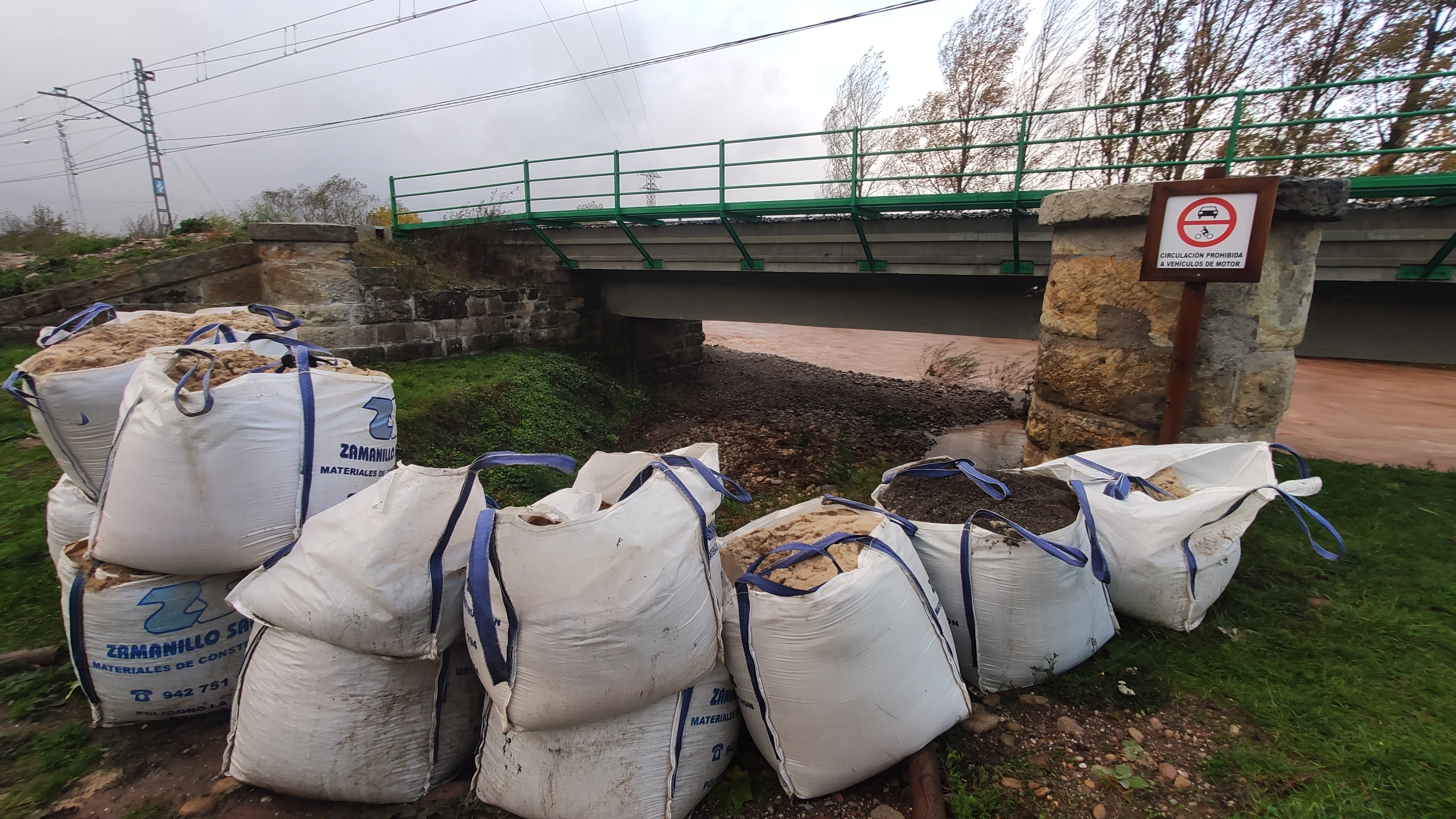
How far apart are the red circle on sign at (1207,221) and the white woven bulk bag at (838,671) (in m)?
2.11

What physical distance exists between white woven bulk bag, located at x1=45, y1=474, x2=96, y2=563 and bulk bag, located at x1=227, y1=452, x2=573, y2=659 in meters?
1.32

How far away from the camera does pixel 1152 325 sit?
2.96 metres

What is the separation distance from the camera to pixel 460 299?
7.33m

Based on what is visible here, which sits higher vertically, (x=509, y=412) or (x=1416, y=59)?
(x=1416, y=59)

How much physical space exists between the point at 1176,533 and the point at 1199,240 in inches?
53.1

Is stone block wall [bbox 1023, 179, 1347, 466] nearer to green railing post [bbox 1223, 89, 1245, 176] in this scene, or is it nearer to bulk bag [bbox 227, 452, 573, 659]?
green railing post [bbox 1223, 89, 1245, 176]

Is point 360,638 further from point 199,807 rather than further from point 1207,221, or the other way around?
point 1207,221

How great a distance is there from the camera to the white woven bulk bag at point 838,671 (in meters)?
1.70

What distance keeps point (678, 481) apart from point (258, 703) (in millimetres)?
1429

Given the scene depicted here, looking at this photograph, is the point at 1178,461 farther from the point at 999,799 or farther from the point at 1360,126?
the point at 1360,126

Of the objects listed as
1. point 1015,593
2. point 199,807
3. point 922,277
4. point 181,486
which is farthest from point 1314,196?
point 199,807

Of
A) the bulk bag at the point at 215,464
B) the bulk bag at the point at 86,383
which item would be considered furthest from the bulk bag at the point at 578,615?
the bulk bag at the point at 86,383

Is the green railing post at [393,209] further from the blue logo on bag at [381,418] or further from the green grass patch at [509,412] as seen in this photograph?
the blue logo on bag at [381,418]

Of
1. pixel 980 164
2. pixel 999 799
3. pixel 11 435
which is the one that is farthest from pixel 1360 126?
pixel 11 435
